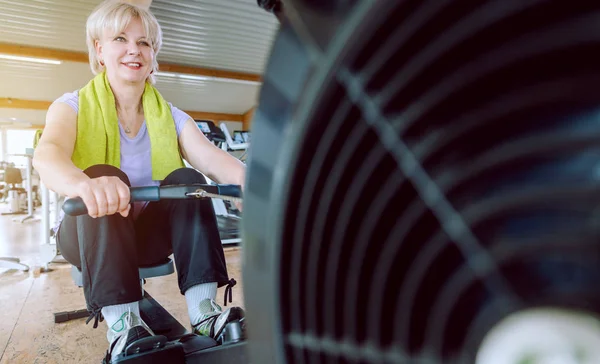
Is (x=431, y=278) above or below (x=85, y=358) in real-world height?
above

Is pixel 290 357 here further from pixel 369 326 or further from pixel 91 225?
pixel 91 225

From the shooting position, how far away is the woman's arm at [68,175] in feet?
2.41

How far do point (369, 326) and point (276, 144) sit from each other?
0.44 feet

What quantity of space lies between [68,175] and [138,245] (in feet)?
1.27

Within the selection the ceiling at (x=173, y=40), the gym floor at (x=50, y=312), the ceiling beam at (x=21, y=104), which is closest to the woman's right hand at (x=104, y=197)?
the gym floor at (x=50, y=312)

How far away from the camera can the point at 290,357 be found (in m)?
0.31

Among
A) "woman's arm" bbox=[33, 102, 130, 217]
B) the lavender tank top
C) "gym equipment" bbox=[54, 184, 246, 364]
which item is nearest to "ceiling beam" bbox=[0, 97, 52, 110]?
the lavender tank top

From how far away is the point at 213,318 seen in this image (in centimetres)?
110

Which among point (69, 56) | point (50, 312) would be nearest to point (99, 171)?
point (50, 312)

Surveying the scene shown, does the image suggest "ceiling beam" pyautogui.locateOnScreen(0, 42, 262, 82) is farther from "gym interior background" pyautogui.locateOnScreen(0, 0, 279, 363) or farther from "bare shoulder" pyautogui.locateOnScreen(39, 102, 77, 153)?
"bare shoulder" pyautogui.locateOnScreen(39, 102, 77, 153)

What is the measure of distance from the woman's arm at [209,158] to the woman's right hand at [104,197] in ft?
1.53

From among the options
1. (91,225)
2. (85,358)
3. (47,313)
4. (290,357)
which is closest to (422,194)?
(290,357)

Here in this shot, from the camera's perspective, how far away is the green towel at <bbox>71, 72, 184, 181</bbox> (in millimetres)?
1205

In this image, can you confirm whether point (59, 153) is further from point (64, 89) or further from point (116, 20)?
point (64, 89)
